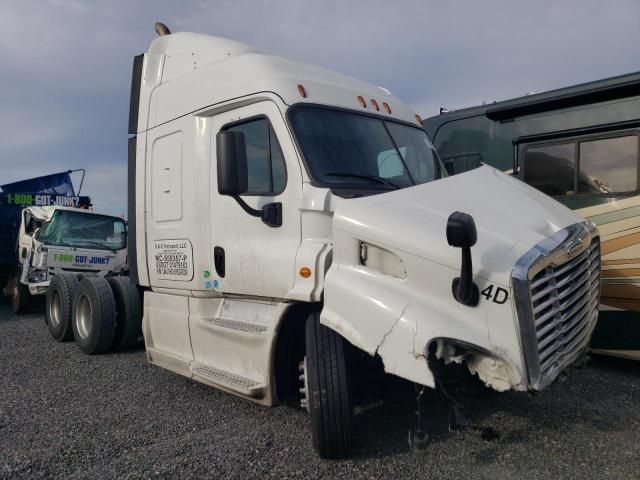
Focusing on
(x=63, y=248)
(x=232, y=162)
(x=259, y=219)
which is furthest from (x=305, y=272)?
(x=63, y=248)

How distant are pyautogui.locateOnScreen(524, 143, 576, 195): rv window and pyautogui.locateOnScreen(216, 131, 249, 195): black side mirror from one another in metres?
3.94

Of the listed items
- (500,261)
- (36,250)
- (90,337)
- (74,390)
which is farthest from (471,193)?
(36,250)

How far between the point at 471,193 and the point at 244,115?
183 cm

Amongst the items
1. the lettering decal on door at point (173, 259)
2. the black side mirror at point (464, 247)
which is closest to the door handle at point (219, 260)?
the lettering decal on door at point (173, 259)

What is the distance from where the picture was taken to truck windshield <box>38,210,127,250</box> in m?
10.6

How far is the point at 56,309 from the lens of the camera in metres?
7.79

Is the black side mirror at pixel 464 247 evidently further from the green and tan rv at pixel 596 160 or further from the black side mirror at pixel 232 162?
the green and tan rv at pixel 596 160

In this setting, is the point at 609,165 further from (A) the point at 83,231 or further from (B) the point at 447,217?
(A) the point at 83,231

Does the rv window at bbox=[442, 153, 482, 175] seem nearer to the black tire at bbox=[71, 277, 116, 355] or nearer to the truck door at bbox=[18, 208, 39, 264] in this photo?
the black tire at bbox=[71, 277, 116, 355]

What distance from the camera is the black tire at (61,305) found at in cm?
738

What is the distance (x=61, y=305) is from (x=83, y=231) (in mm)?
3905

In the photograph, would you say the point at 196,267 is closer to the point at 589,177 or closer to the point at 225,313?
the point at 225,313

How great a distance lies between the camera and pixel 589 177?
227 inches

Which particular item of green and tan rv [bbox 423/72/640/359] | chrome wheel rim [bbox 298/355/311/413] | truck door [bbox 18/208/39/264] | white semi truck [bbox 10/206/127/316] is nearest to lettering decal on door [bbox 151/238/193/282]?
chrome wheel rim [bbox 298/355/311/413]
